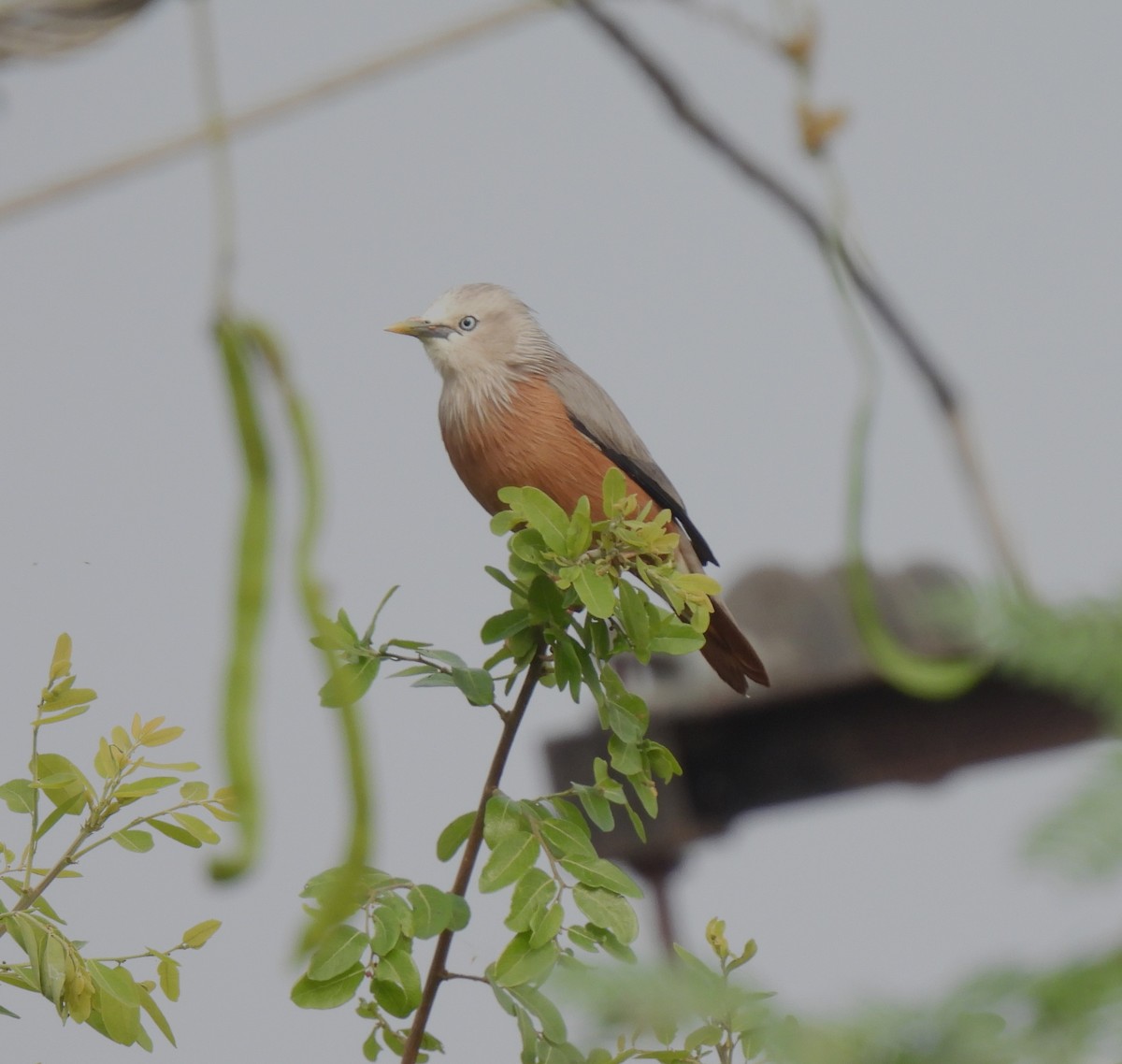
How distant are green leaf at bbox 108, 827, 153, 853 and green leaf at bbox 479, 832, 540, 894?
0.88 feet

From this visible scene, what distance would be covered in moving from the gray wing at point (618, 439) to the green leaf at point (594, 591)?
4.18 feet

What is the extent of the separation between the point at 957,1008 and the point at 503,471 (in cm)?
213

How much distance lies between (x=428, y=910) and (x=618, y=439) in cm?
153

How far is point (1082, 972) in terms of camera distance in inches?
13.3

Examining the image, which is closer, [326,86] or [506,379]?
[326,86]

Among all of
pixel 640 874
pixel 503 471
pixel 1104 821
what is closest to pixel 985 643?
pixel 1104 821

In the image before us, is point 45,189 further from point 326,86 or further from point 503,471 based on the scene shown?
point 503,471

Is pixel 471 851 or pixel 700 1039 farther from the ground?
pixel 471 851

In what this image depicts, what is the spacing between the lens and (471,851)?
115 centimetres

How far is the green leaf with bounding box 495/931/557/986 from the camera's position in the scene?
1.12 m

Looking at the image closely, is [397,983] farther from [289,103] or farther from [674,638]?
[289,103]

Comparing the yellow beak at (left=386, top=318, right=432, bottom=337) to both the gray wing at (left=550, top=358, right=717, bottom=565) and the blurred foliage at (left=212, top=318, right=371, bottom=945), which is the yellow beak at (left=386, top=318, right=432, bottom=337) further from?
the blurred foliage at (left=212, top=318, right=371, bottom=945)

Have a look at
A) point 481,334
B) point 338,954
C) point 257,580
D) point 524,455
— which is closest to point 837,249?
point 257,580

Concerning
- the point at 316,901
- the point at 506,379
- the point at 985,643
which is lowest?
the point at 316,901
